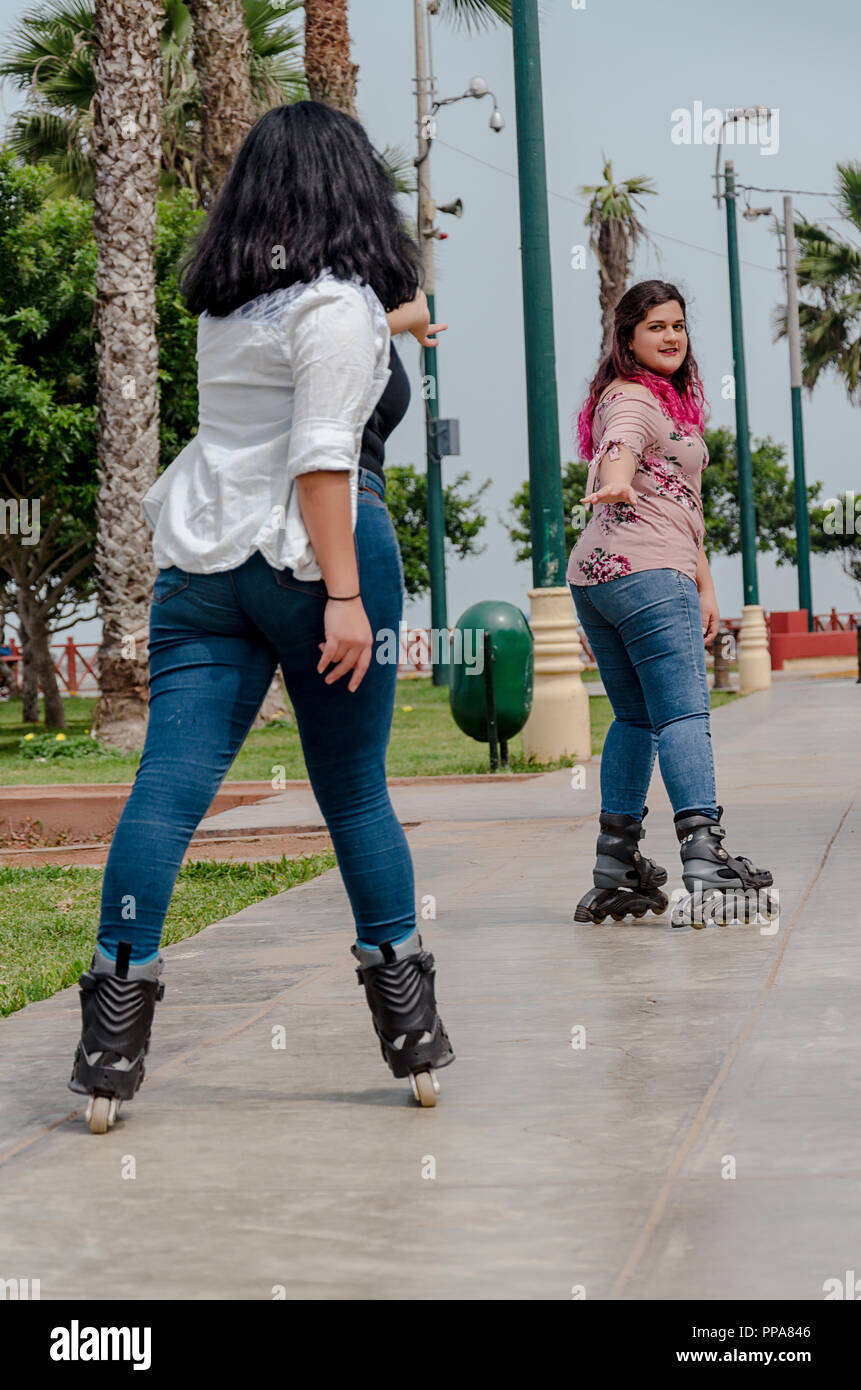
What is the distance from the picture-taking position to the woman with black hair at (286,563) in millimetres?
2969

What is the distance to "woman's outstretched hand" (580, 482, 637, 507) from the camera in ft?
15.4

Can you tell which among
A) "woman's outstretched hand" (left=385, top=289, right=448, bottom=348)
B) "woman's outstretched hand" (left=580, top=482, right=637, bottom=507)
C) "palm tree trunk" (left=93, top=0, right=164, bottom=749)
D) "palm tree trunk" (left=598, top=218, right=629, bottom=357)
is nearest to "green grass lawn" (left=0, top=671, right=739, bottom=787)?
"palm tree trunk" (left=93, top=0, right=164, bottom=749)

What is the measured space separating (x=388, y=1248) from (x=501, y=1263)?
17 cm

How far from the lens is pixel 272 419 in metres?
3.09

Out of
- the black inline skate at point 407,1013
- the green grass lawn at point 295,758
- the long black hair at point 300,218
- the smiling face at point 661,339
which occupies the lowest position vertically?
the black inline skate at point 407,1013

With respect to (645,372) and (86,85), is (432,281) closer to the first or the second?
(86,85)

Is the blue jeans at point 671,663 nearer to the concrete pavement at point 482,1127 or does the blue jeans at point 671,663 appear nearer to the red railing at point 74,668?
the concrete pavement at point 482,1127

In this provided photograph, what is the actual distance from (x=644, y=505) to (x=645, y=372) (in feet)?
1.37

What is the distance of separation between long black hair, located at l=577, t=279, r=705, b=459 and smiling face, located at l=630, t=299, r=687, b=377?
2 cm

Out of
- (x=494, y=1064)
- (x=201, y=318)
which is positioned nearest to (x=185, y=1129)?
(x=494, y=1064)

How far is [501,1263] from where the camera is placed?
91.5 inches

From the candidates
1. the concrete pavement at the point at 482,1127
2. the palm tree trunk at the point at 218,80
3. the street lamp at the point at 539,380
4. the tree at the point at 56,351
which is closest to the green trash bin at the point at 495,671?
the street lamp at the point at 539,380

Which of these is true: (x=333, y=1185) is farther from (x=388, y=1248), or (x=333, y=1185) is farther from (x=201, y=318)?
(x=201, y=318)

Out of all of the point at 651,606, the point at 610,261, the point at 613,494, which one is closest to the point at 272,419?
the point at 613,494
